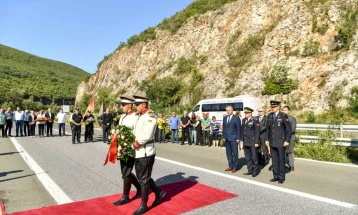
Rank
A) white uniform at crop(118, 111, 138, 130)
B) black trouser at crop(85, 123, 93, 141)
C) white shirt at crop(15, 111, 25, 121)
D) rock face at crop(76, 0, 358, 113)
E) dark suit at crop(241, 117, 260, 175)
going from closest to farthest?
white uniform at crop(118, 111, 138, 130)
dark suit at crop(241, 117, 260, 175)
black trouser at crop(85, 123, 93, 141)
white shirt at crop(15, 111, 25, 121)
rock face at crop(76, 0, 358, 113)

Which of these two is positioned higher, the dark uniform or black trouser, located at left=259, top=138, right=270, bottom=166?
the dark uniform

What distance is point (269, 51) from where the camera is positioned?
3050 cm

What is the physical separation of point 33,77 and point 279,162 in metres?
126

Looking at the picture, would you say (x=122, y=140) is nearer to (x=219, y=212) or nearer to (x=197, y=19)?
(x=219, y=212)

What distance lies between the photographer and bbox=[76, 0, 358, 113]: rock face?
24.7 metres

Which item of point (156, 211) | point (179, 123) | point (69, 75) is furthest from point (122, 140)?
point (69, 75)

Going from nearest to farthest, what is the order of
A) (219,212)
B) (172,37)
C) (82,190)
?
(219,212) → (82,190) → (172,37)

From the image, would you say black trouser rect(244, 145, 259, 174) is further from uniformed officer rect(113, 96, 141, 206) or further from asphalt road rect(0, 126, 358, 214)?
uniformed officer rect(113, 96, 141, 206)

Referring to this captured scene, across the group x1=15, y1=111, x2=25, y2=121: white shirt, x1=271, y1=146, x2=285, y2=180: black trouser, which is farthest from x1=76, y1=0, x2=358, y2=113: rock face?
x1=15, y1=111, x2=25, y2=121: white shirt

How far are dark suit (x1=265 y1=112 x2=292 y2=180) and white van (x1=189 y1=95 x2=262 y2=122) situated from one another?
15.3m

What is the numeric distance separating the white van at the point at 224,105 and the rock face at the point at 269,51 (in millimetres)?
4789

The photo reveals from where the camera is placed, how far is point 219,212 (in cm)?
477

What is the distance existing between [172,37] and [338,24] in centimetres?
2382

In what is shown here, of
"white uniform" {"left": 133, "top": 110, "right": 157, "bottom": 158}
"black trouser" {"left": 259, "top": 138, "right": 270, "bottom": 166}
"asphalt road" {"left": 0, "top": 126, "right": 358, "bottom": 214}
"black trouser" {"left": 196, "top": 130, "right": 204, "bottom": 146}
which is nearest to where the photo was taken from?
"white uniform" {"left": 133, "top": 110, "right": 157, "bottom": 158}
